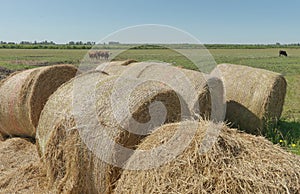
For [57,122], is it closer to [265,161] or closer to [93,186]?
[93,186]

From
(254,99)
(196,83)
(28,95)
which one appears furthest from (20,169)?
(254,99)

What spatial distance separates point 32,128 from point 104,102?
275 centimetres

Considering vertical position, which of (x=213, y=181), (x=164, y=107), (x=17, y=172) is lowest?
(x=17, y=172)

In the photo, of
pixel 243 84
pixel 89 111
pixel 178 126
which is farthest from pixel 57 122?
pixel 243 84

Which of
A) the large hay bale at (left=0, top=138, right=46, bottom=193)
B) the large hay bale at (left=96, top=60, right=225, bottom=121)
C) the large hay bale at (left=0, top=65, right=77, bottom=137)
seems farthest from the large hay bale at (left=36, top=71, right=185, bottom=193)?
the large hay bale at (left=0, top=65, right=77, bottom=137)

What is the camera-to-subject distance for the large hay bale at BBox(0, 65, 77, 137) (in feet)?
20.0

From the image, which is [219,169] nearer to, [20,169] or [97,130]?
[97,130]

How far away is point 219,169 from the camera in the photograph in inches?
106

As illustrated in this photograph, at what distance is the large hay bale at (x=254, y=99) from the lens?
7238 mm

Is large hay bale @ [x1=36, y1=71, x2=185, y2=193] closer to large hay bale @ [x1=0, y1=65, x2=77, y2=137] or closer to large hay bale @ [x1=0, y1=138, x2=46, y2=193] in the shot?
large hay bale @ [x1=0, y1=138, x2=46, y2=193]

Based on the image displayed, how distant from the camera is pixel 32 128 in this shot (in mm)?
6262

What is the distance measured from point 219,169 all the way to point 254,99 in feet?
16.3

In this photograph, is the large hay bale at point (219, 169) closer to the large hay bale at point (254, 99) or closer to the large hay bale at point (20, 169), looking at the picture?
the large hay bale at point (20, 169)

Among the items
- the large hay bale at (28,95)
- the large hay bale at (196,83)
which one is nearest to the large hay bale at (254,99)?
the large hay bale at (196,83)
